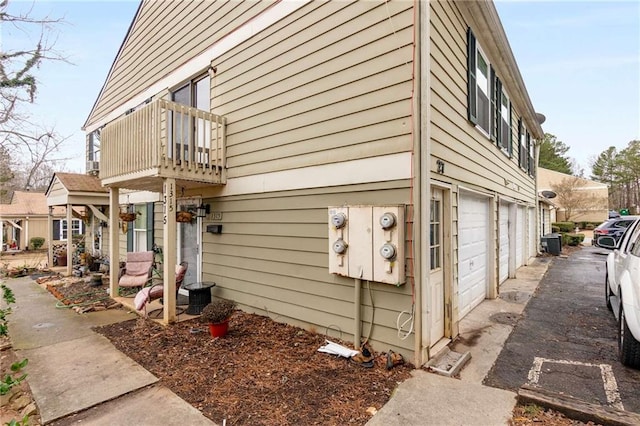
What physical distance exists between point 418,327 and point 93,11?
30.2 ft

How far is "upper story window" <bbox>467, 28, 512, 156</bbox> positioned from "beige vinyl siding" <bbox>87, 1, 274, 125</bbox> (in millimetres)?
3545

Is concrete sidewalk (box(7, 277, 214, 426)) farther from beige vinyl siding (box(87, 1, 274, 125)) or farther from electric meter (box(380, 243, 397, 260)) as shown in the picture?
beige vinyl siding (box(87, 1, 274, 125))

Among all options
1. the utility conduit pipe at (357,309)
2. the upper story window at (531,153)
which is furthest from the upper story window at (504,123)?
the utility conduit pipe at (357,309)

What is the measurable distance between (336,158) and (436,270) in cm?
194

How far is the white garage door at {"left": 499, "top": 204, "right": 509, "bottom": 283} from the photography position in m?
7.75

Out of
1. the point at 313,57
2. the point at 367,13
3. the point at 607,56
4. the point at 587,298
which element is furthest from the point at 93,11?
the point at 607,56

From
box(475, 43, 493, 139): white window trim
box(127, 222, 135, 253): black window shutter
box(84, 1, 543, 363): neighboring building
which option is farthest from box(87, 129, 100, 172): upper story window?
box(475, 43, 493, 139): white window trim

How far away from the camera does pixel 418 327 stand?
3.47 metres

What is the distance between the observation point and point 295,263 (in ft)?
15.6

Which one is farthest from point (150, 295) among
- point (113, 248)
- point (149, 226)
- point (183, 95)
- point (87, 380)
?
point (183, 95)

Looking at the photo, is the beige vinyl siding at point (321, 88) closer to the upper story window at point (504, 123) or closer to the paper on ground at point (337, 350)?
the paper on ground at point (337, 350)

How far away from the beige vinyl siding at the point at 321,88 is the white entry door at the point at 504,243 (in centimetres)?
553

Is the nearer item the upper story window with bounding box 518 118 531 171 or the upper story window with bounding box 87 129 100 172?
the upper story window with bounding box 518 118 531 171

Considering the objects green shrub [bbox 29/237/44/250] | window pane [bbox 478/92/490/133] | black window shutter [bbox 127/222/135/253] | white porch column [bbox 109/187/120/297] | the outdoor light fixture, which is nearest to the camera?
window pane [bbox 478/92/490/133]
